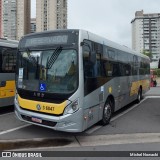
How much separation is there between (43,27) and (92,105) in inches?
3118

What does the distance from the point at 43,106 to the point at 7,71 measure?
4213 millimetres

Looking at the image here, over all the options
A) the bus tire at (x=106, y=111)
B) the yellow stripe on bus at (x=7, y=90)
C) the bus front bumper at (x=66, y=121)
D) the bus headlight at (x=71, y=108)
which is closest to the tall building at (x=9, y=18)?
the yellow stripe on bus at (x=7, y=90)

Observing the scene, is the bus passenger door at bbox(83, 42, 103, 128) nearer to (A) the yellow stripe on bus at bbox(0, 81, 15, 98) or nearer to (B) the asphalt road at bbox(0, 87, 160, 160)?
(B) the asphalt road at bbox(0, 87, 160, 160)

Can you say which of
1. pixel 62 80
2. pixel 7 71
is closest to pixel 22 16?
pixel 7 71

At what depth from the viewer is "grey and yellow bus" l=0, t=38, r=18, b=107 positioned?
10555 mm

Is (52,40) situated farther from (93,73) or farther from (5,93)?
(5,93)

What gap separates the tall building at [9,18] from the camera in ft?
225

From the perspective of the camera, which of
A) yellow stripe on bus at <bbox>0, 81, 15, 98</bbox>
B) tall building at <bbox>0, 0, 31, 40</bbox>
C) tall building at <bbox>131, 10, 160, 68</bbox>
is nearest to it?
yellow stripe on bus at <bbox>0, 81, 15, 98</bbox>

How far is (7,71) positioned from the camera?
10758mm

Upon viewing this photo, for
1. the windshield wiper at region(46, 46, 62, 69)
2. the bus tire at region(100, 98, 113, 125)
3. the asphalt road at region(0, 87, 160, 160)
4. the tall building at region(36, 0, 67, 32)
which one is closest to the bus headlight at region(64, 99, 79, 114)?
the asphalt road at region(0, 87, 160, 160)

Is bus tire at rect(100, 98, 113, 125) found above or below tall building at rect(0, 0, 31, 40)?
below

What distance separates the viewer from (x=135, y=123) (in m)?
9.60

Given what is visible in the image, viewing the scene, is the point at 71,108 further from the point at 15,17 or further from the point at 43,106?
the point at 15,17

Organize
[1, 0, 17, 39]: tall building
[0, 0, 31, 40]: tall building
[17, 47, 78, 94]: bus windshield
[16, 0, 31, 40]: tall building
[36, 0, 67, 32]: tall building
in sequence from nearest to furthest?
[17, 47, 78, 94]: bus windshield → [1, 0, 17, 39]: tall building → [0, 0, 31, 40]: tall building → [16, 0, 31, 40]: tall building → [36, 0, 67, 32]: tall building
